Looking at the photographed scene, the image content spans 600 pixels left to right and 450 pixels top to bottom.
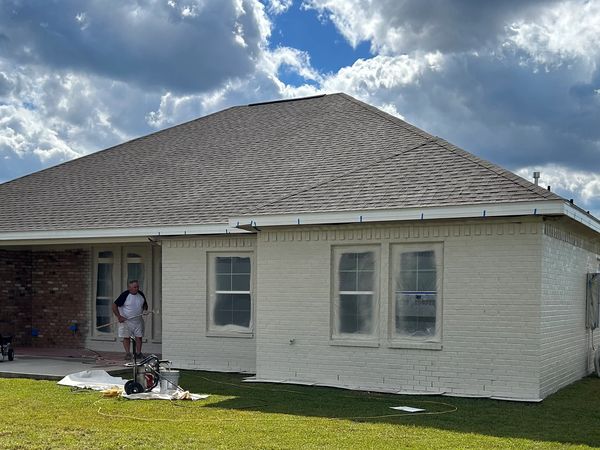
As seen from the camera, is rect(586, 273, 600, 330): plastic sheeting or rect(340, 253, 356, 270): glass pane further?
rect(586, 273, 600, 330): plastic sheeting

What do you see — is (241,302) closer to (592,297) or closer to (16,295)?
(592,297)

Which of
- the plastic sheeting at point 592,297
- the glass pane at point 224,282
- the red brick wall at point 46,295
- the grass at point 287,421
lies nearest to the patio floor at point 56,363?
the red brick wall at point 46,295

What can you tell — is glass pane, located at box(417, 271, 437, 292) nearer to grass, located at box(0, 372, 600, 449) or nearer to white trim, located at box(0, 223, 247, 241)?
grass, located at box(0, 372, 600, 449)

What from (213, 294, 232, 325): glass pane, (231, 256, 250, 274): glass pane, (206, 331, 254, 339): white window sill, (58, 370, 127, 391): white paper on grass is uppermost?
(231, 256, 250, 274): glass pane

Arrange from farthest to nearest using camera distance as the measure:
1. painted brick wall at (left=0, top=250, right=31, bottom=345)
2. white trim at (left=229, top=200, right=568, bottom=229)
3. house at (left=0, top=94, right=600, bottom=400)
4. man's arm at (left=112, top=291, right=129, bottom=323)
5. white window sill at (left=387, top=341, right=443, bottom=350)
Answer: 1. painted brick wall at (left=0, top=250, right=31, bottom=345)
2. man's arm at (left=112, top=291, right=129, bottom=323)
3. white window sill at (left=387, top=341, right=443, bottom=350)
4. house at (left=0, top=94, right=600, bottom=400)
5. white trim at (left=229, top=200, right=568, bottom=229)

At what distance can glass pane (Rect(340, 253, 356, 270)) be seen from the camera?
41.3 feet

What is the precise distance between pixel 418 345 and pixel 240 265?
3.99m

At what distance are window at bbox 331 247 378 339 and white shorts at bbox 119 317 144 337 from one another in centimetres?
456

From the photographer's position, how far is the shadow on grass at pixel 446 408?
9.10 meters

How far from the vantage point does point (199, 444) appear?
8016 mm

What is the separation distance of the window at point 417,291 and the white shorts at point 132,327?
5562 millimetres

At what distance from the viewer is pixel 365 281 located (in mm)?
12523

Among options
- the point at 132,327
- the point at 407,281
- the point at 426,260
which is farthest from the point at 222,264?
the point at 426,260

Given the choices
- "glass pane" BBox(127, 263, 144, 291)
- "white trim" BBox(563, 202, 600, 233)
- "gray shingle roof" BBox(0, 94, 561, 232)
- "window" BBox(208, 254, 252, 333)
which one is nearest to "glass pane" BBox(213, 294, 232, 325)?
"window" BBox(208, 254, 252, 333)
